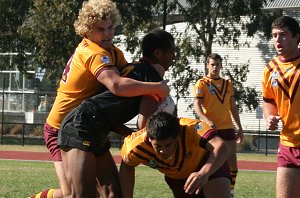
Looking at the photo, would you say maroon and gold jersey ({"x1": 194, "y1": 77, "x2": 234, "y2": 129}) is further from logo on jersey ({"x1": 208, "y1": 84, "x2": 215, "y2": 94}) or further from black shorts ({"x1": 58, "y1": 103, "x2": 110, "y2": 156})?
black shorts ({"x1": 58, "y1": 103, "x2": 110, "y2": 156})

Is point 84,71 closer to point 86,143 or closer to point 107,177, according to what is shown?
point 86,143

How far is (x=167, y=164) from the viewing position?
6.84 m

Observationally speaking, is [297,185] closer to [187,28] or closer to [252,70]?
[187,28]

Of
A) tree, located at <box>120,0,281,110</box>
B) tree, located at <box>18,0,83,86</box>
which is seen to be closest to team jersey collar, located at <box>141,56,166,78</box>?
tree, located at <box>18,0,83,86</box>

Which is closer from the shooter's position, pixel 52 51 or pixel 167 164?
pixel 167 164

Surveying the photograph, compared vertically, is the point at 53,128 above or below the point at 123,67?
below

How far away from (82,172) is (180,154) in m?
0.83

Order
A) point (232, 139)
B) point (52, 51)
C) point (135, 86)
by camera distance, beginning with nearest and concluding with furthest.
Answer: point (135, 86), point (232, 139), point (52, 51)

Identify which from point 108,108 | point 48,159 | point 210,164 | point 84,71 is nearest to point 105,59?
point 84,71

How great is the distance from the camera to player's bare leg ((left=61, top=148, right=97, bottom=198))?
21.5ft

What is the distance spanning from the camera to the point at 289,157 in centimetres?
735

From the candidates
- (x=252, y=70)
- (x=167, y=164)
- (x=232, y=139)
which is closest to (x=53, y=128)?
(x=167, y=164)

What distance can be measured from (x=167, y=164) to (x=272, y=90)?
1327mm

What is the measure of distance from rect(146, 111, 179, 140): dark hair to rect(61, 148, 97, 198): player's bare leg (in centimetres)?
57
